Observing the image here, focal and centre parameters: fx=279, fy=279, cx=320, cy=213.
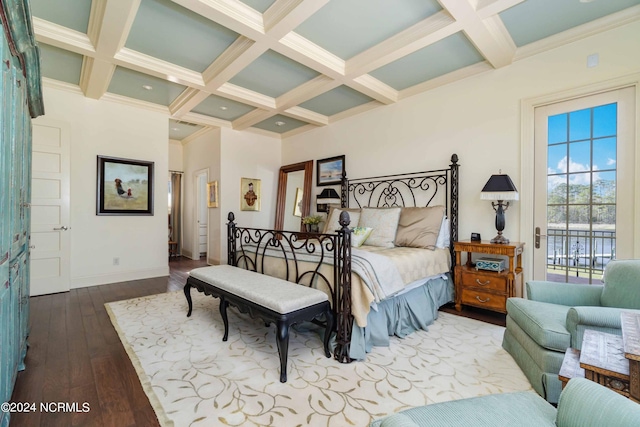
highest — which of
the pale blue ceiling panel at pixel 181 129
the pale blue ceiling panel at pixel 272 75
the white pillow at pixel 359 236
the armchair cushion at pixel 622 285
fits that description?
the pale blue ceiling panel at pixel 181 129

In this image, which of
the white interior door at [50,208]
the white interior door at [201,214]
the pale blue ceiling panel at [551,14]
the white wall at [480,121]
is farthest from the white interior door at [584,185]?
the white interior door at [201,214]

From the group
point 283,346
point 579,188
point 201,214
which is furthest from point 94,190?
point 579,188

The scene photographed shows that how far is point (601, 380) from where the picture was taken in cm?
114

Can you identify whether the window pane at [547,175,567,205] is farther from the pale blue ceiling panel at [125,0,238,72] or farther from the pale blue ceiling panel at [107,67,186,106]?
the pale blue ceiling panel at [107,67,186,106]

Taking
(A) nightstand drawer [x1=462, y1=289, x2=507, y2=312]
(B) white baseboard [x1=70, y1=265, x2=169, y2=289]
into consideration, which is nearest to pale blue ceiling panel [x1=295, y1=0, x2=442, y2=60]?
(A) nightstand drawer [x1=462, y1=289, x2=507, y2=312]

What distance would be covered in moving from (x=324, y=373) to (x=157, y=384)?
43.6 inches

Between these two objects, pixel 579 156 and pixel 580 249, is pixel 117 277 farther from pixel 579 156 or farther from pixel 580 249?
pixel 579 156

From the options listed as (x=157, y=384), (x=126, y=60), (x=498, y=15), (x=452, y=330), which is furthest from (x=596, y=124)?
(x=126, y=60)

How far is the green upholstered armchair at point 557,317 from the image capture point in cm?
155

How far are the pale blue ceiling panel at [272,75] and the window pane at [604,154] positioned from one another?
3107mm

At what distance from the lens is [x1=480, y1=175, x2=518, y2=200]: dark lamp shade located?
293 centimetres

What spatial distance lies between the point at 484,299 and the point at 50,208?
220 inches

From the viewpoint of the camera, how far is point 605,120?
269 cm

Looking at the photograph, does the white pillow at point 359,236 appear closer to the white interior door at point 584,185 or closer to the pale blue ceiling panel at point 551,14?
the white interior door at point 584,185
